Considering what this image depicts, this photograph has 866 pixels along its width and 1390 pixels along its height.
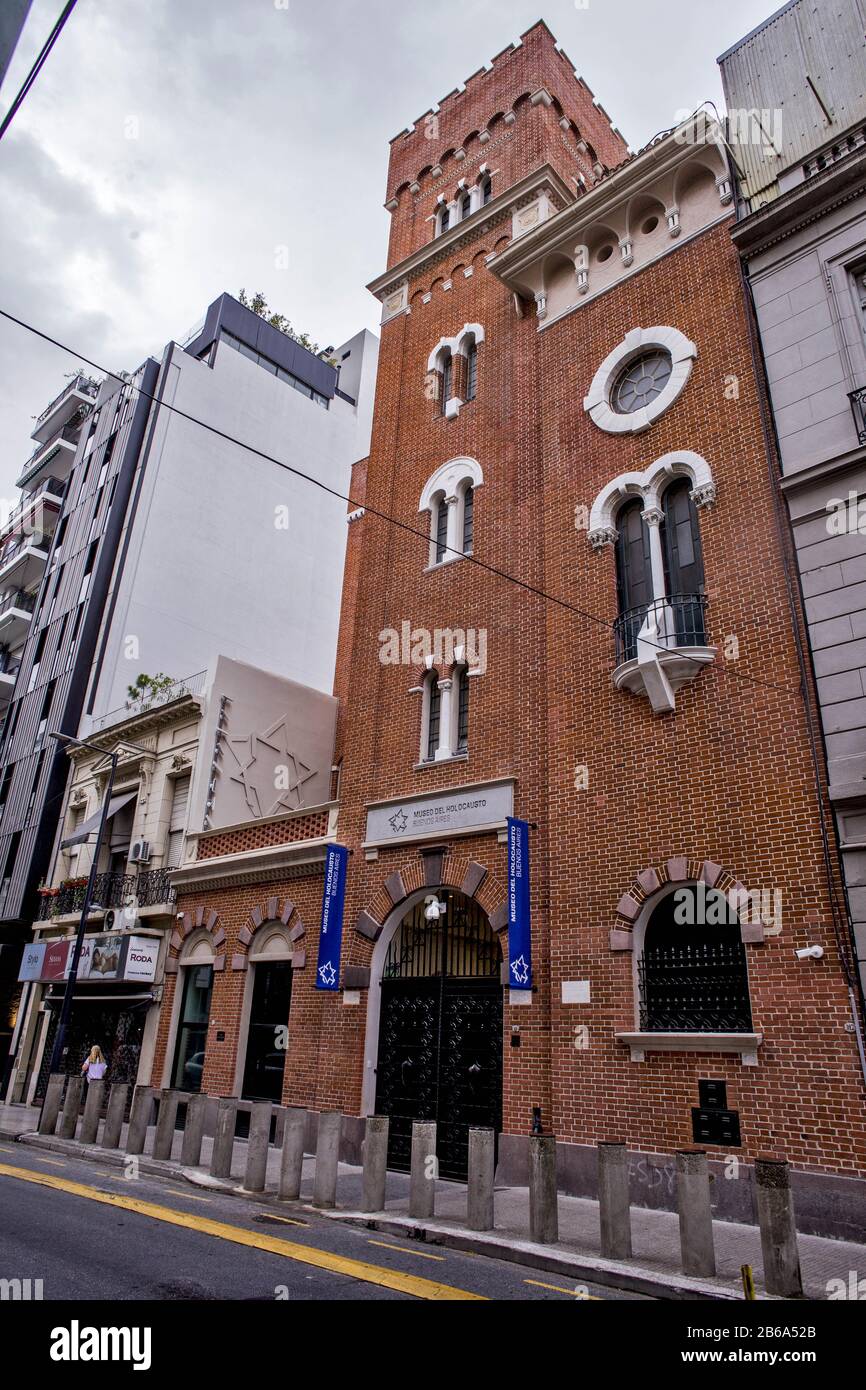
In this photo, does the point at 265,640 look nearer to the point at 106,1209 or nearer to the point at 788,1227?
the point at 106,1209

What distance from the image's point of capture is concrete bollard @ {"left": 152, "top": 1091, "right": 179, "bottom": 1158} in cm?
1362

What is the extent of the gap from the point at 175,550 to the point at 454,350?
17.1m

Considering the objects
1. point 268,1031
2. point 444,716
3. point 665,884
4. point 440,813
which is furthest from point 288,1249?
point 268,1031

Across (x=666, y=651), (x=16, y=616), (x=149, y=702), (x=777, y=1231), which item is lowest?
(x=777, y=1231)

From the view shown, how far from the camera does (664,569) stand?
1424cm

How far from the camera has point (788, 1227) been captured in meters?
7.28

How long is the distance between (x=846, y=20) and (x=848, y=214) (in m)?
5.12

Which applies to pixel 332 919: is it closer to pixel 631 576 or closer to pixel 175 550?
pixel 631 576

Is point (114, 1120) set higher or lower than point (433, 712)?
lower

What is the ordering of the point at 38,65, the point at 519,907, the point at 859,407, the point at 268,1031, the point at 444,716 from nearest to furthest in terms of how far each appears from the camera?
the point at 38,65, the point at 859,407, the point at 519,907, the point at 444,716, the point at 268,1031

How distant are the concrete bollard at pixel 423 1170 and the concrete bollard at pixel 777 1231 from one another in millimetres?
3916

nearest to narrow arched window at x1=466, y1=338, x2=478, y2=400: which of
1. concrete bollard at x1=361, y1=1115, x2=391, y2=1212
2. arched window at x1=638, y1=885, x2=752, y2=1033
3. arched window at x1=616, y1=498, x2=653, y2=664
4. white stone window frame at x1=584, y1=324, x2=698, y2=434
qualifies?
white stone window frame at x1=584, y1=324, x2=698, y2=434

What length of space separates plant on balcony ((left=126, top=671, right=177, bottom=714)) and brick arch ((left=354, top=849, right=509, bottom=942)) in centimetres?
1201
